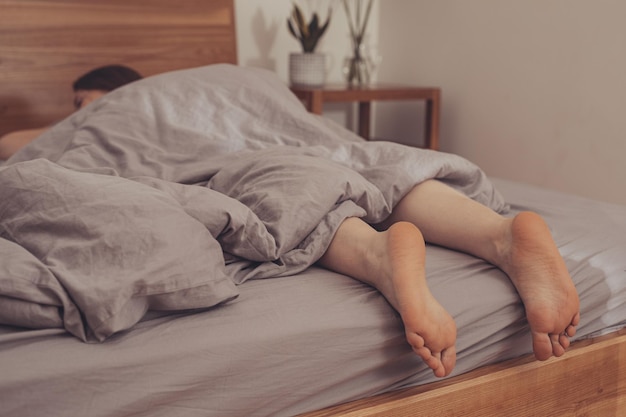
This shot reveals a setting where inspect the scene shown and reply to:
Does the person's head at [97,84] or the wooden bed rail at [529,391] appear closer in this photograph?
the wooden bed rail at [529,391]

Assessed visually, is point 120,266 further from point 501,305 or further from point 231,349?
point 501,305

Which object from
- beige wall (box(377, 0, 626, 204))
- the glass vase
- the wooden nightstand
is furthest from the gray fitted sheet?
the glass vase

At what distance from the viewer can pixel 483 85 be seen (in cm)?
254

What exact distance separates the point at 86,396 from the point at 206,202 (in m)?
0.31

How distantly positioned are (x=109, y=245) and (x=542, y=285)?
57cm

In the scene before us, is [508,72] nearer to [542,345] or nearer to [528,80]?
[528,80]

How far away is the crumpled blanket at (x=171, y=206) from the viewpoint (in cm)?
77

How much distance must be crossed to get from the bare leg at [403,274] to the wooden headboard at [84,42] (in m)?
1.66

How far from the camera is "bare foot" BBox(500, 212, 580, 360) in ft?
2.93

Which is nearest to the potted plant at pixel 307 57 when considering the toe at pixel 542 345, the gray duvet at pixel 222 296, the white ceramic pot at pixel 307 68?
the white ceramic pot at pixel 307 68

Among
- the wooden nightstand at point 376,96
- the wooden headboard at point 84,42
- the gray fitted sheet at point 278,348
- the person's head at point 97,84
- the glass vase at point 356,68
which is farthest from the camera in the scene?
the glass vase at point 356,68

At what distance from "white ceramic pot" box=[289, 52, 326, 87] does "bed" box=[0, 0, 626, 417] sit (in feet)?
4.28

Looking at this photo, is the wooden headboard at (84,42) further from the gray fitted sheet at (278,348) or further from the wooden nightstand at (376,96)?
the gray fitted sheet at (278,348)

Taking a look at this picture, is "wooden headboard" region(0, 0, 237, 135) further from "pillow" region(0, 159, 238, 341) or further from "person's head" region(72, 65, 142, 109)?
"pillow" region(0, 159, 238, 341)
